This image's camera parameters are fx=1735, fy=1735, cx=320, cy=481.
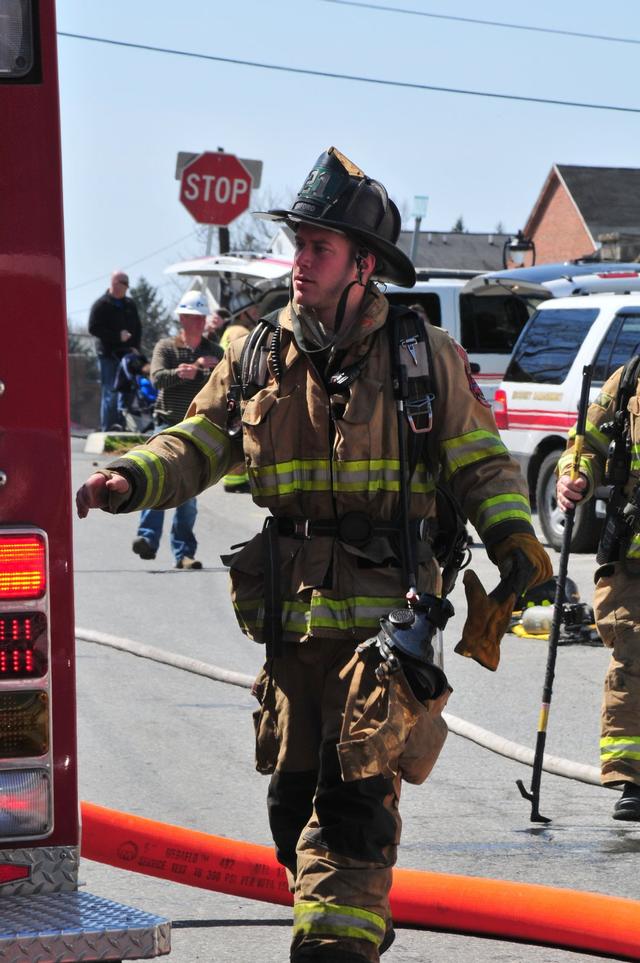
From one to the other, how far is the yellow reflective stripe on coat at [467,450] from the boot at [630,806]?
8.21 feet

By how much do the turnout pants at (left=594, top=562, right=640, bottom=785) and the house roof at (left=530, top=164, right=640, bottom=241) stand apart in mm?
61357

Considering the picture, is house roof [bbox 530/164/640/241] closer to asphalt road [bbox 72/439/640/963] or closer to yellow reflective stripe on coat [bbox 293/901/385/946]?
asphalt road [bbox 72/439/640/963]

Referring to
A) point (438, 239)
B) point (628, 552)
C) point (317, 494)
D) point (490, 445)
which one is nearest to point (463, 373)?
point (490, 445)

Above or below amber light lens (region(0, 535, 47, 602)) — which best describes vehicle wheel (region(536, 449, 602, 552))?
below

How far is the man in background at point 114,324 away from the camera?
2222cm

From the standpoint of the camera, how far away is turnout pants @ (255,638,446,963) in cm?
396

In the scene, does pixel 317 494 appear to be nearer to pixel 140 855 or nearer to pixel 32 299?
pixel 32 299

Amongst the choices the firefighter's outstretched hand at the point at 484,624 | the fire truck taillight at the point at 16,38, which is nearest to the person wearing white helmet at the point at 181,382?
the firefighter's outstretched hand at the point at 484,624

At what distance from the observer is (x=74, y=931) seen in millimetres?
3129

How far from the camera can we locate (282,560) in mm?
4289

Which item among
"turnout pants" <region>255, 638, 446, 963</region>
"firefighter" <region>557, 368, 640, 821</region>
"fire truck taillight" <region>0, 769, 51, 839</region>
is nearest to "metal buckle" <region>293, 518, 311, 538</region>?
"turnout pants" <region>255, 638, 446, 963</region>

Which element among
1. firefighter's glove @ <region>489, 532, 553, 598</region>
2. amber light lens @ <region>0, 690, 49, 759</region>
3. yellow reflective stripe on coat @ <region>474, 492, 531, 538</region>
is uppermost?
yellow reflective stripe on coat @ <region>474, 492, 531, 538</region>

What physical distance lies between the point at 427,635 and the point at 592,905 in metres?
1.26

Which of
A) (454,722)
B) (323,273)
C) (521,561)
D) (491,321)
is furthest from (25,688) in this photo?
(491,321)
